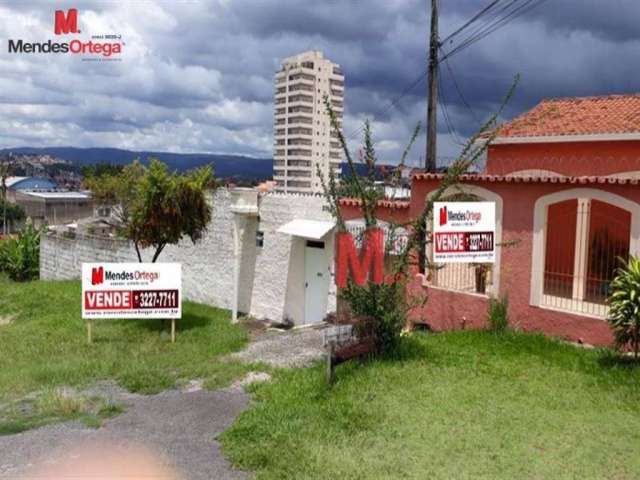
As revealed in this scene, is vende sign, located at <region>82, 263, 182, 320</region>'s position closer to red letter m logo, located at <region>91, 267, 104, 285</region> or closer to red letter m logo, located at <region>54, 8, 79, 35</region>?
red letter m logo, located at <region>91, 267, 104, 285</region>

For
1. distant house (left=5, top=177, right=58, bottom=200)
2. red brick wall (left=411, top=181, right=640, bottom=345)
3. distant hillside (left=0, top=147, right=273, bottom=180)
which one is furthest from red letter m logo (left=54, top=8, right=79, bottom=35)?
distant house (left=5, top=177, right=58, bottom=200)

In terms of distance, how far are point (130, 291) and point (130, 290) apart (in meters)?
0.02

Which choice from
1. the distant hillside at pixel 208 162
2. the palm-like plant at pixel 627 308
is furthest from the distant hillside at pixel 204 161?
the palm-like plant at pixel 627 308

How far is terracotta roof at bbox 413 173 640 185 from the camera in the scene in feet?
29.2

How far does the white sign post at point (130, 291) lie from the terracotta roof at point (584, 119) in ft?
27.1

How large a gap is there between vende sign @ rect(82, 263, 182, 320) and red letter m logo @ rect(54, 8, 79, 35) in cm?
832

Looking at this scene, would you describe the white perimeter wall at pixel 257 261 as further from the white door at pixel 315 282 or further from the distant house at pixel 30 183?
the distant house at pixel 30 183

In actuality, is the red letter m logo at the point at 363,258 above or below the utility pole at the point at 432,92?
below

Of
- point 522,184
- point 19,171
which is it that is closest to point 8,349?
point 522,184

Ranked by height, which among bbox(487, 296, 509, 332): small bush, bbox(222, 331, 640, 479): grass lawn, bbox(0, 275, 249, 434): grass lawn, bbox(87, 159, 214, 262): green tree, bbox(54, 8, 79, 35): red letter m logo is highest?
bbox(54, 8, 79, 35): red letter m logo

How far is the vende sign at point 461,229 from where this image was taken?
32.2 ft

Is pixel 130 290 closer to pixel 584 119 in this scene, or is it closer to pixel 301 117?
pixel 584 119

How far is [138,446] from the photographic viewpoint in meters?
6.33

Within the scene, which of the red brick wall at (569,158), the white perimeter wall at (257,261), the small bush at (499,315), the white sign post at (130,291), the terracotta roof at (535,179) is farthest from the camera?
the white perimeter wall at (257,261)
